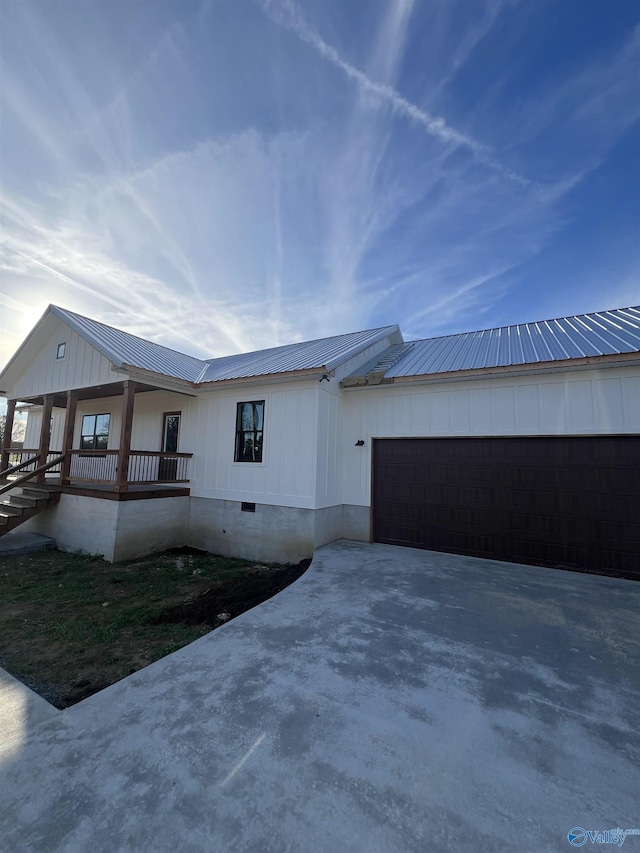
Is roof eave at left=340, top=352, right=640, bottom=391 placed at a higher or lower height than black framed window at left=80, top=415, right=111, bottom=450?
higher

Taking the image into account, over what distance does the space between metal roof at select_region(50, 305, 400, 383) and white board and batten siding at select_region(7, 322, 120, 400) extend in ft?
1.34

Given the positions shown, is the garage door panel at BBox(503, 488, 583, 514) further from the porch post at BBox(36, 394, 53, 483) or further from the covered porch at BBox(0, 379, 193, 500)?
the porch post at BBox(36, 394, 53, 483)

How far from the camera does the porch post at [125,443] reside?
7.37 metres

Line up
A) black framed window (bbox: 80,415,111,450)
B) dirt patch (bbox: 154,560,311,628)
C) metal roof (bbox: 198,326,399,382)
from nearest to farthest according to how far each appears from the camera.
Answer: dirt patch (bbox: 154,560,311,628)
metal roof (bbox: 198,326,399,382)
black framed window (bbox: 80,415,111,450)

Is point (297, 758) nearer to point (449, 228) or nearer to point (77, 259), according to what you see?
point (77, 259)

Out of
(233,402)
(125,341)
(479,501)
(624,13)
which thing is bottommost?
(479,501)

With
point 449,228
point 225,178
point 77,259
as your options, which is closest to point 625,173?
point 449,228

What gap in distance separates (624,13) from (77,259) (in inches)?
458

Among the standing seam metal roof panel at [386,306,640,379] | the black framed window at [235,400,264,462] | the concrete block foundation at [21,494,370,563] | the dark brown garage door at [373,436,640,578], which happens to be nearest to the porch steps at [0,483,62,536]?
the concrete block foundation at [21,494,370,563]

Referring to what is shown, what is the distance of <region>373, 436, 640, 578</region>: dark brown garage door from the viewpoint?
19.5 ft

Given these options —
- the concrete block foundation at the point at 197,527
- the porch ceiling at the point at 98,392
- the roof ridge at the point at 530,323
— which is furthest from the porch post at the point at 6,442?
the roof ridge at the point at 530,323

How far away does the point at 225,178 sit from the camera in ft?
27.2

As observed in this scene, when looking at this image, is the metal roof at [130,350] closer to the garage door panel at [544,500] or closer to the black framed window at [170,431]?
the black framed window at [170,431]

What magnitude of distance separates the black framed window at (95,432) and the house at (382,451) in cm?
206
